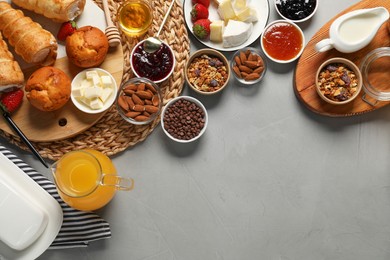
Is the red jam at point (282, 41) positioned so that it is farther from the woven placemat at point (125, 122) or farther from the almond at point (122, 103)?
the almond at point (122, 103)

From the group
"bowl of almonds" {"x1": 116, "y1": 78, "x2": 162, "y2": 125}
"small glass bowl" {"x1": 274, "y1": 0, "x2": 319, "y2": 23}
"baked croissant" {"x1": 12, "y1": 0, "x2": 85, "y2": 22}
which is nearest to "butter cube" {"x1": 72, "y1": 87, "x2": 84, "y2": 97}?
"bowl of almonds" {"x1": 116, "y1": 78, "x2": 162, "y2": 125}

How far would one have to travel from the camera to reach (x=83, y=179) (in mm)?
1596

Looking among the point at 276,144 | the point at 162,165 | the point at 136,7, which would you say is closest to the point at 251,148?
the point at 276,144

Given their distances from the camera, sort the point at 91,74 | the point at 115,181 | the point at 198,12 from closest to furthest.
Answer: the point at 115,181, the point at 91,74, the point at 198,12

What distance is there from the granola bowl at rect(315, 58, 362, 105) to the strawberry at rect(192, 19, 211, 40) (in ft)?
1.53

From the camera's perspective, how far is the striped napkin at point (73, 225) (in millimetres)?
1727

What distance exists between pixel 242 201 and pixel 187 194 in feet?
0.74

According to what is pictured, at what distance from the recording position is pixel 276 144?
1876 mm

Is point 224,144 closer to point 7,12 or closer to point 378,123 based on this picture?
point 378,123

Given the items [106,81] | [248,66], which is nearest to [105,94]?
[106,81]

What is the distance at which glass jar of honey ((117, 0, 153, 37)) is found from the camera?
178 centimetres

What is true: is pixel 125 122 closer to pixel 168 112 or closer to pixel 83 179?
pixel 168 112

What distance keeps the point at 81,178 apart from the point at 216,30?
769mm

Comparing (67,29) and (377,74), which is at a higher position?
(67,29)
